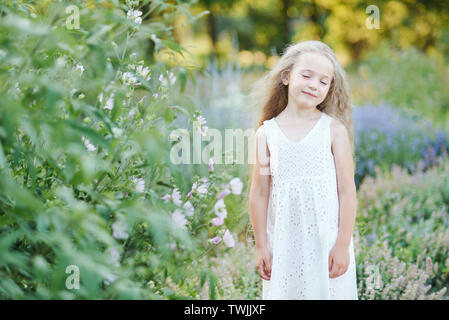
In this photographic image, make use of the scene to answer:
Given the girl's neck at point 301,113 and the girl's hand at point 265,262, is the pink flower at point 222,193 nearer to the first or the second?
the girl's hand at point 265,262

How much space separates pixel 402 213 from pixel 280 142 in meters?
1.72

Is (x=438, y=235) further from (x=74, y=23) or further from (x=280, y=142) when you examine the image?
(x=74, y=23)

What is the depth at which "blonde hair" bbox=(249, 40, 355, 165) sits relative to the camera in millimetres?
2041

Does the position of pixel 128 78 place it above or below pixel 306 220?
above

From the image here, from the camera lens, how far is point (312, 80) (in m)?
1.89

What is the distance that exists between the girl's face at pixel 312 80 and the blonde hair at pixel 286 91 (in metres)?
0.07

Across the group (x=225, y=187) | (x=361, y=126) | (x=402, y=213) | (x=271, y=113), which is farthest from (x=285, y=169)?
(x=361, y=126)

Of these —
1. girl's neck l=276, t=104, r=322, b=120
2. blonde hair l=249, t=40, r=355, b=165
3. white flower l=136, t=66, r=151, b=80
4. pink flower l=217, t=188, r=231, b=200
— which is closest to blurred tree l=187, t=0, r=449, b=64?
blonde hair l=249, t=40, r=355, b=165

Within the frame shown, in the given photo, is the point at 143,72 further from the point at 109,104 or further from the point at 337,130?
the point at 337,130

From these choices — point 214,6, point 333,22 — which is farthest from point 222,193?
point 333,22

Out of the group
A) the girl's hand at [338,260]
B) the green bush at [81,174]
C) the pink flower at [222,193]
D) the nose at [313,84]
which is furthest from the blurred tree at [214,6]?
the girl's hand at [338,260]

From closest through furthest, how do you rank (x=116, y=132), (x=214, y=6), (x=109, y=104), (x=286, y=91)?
1. (x=116, y=132)
2. (x=109, y=104)
3. (x=286, y=91)
4. (x=214, y=6)

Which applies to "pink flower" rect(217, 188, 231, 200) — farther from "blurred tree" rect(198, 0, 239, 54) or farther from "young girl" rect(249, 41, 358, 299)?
"blurred tree" rect(198, 0, 239, 54)

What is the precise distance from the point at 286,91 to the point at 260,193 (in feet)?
1.70
